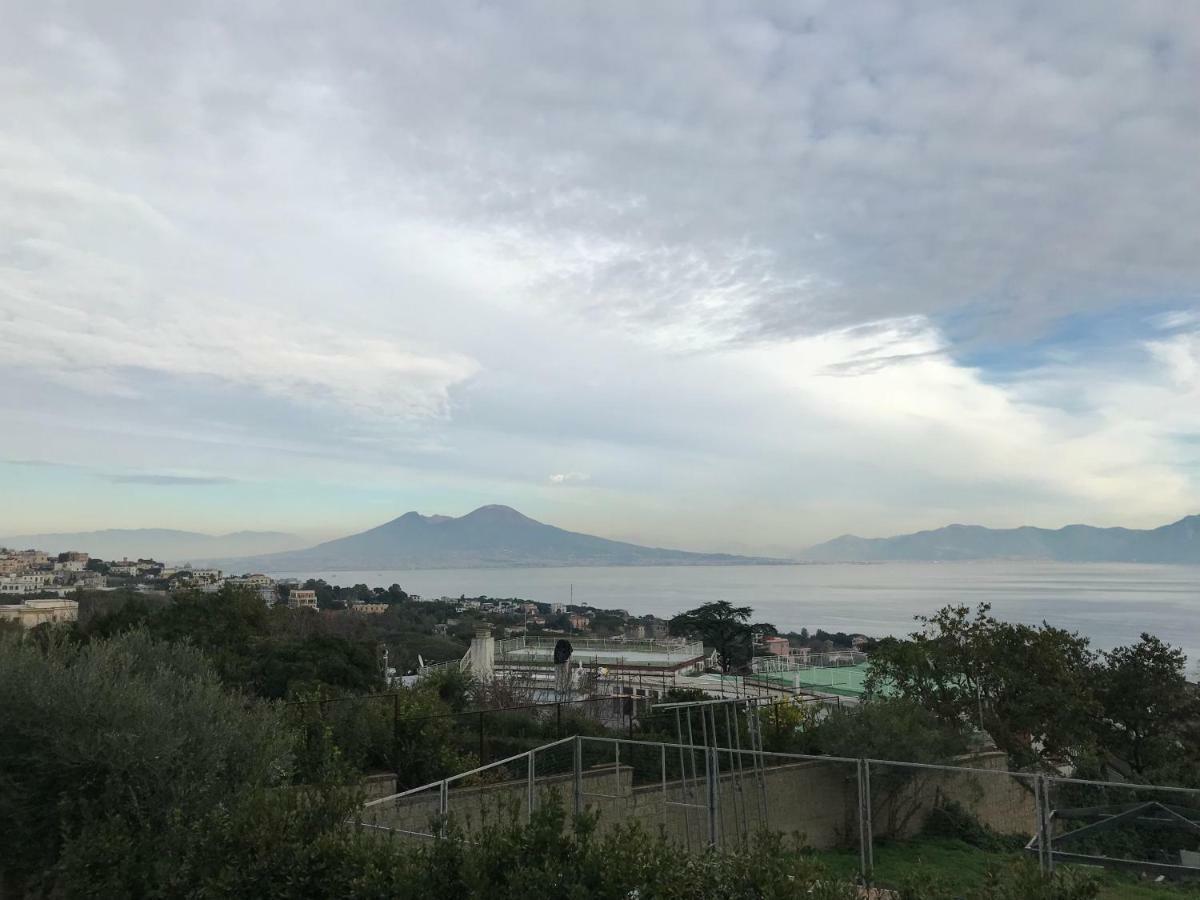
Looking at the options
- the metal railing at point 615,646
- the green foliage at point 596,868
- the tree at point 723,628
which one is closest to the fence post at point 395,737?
the green foliage at point 596,868

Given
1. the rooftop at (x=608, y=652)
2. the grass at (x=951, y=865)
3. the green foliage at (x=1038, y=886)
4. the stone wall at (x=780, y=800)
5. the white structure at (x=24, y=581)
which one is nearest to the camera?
the green foliage at (x=1038, y=886)

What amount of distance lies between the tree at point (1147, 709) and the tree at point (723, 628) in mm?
18774

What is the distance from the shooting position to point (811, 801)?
16219mm

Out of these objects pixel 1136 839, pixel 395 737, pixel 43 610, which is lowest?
pixel 1136 839

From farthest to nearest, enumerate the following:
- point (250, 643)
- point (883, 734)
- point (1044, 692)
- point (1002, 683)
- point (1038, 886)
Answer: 1. point (250, 643)
2. point (1002, 683)
3. point (1044, 692)
4. point (883, 734)
5. point (1038, 886)

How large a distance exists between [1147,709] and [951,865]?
12313 millimetres

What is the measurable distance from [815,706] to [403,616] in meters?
62.1

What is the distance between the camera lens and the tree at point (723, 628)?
41.9 m

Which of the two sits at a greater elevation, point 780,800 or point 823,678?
point 780,800

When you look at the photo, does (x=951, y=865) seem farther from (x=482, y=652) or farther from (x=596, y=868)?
(x=482, y=652)

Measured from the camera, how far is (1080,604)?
475ft

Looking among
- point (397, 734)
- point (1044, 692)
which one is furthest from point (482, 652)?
point (397, 734)

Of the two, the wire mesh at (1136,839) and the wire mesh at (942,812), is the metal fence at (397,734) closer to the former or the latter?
the wire mesh at (942,812)

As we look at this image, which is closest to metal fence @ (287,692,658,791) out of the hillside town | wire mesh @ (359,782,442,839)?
wire mesh @ (359,782,442,839)
